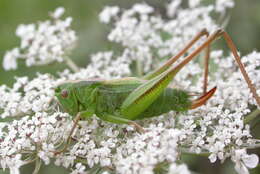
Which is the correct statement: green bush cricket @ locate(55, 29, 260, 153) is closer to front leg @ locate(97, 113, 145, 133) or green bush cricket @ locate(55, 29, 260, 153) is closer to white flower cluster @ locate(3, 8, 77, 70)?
front leg @ locate(97, 113, 145, 133)

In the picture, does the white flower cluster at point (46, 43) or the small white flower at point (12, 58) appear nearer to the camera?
the white flower cluster at point (46, 43)

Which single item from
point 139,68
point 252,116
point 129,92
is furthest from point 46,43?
point 252,116

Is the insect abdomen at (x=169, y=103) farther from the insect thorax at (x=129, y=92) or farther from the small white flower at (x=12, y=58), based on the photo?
the small white flower at (x=12, y=58)

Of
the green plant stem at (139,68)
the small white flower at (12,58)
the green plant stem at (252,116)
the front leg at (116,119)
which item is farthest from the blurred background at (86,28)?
the front leg at (116,119)

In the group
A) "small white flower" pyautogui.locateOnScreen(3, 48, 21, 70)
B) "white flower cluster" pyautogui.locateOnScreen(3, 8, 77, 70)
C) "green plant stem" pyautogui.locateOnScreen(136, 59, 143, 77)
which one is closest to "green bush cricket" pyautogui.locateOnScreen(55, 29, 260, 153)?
"green plant stem" pyautogui.locateOnScreen(136, 59, 143, 77)

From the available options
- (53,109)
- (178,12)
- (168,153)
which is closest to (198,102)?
(168,153)

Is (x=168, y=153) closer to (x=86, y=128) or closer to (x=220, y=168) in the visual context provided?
(x=86, y=128)
